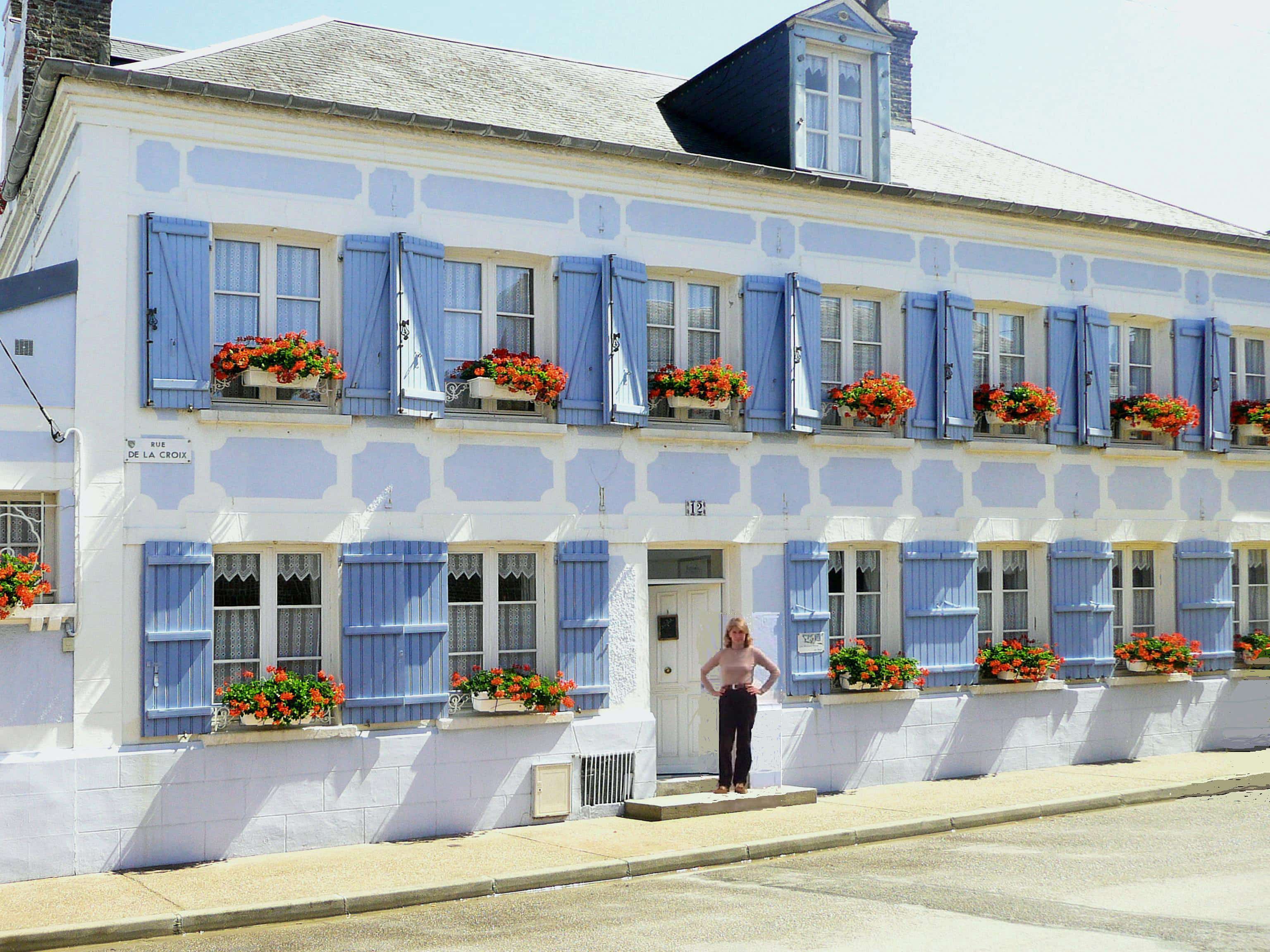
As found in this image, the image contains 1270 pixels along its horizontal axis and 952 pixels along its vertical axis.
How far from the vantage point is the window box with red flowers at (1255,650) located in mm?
18688

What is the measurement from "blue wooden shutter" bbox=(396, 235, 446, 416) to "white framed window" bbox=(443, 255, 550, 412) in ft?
0.94

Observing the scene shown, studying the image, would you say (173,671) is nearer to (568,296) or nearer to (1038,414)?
(568,296)

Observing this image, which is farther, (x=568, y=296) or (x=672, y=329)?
(x=672, y=329)

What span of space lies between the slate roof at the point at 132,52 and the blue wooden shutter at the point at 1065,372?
10.8 metres

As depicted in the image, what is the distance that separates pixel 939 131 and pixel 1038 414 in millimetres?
5438

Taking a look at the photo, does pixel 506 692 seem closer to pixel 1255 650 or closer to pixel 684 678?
pixel 684 678

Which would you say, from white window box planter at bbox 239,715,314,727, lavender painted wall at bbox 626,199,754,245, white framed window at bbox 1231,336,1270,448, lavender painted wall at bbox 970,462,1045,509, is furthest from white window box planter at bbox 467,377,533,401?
white framed window at bbox 1231,336,1270,448

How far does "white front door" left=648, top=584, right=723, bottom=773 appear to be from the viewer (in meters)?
15.2

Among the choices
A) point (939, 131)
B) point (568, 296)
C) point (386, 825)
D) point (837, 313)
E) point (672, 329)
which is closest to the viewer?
point (386, 825)

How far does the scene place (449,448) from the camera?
13.5 m

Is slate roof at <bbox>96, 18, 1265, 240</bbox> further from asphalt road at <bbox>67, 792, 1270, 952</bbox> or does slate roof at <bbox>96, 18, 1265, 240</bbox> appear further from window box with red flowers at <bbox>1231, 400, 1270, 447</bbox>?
asphalt road at <bbox>67, 792, 1270, 952</bbox>

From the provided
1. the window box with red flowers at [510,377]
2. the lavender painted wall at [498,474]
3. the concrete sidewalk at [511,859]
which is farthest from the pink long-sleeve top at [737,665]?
the window box with red flowers at [510,377]

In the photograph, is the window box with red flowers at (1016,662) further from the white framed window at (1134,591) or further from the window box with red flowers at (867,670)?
the white framed window at (1134,591)

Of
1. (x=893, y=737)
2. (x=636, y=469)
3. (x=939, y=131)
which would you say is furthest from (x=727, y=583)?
(x=939, y=131)
